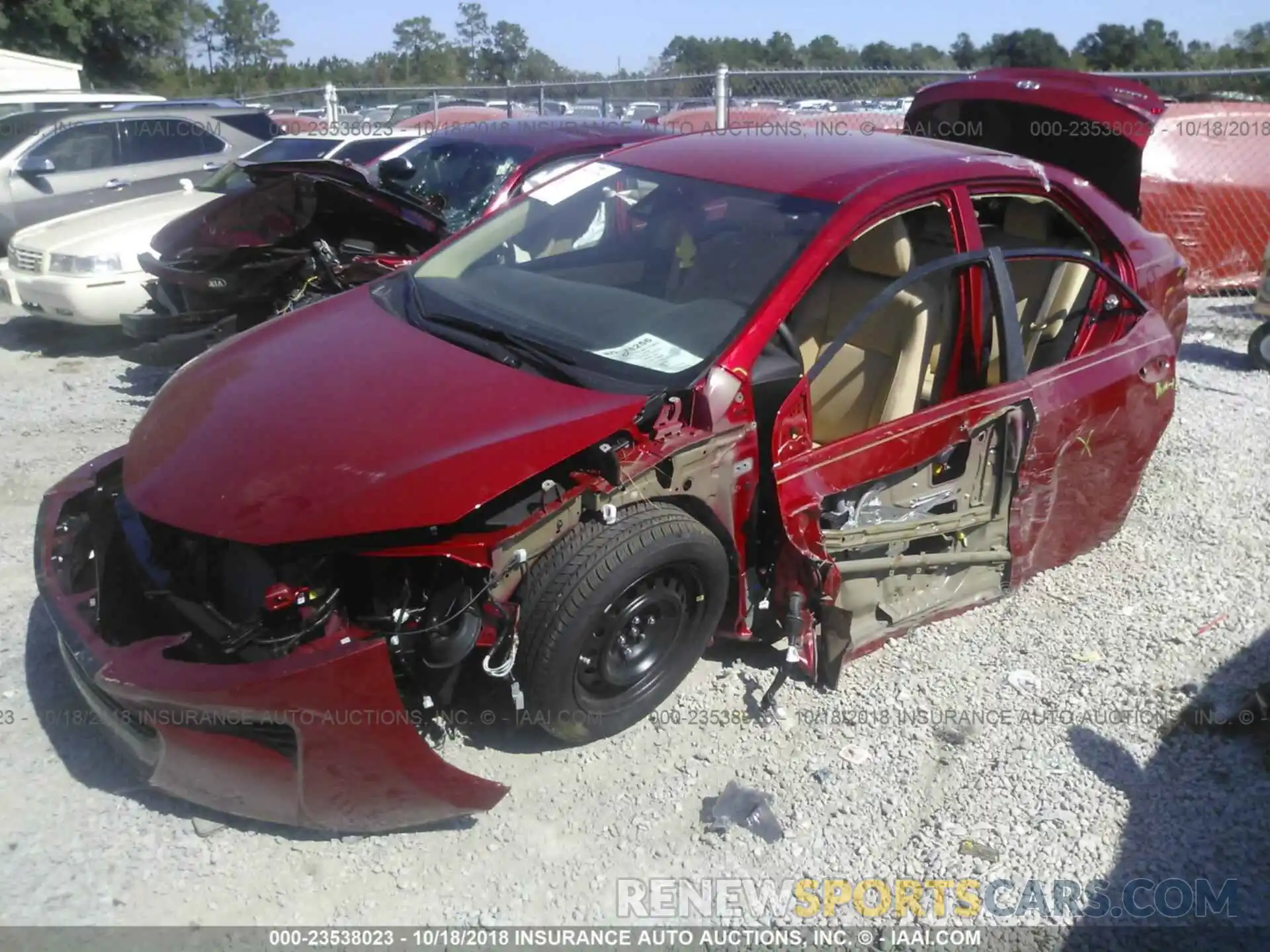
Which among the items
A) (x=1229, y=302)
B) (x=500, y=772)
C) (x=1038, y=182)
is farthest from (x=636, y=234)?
(x=1229, y=302)

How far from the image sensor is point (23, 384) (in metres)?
6.74

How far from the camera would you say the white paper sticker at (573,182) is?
13.3 ft

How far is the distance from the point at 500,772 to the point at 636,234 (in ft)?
6.43

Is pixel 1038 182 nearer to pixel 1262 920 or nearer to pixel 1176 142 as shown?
pixel 1262 920

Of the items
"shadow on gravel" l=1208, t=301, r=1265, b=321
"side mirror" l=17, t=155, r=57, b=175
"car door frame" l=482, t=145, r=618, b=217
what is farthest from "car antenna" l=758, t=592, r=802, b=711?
"side mirror" l=17, t=155, r=57, b=175

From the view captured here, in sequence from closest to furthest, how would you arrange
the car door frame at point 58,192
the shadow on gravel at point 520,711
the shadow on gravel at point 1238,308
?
1. the shadow on gravel at point 520,711
2. the shadow on gravel at point 1238,308
3. the car door frame at point 58,192

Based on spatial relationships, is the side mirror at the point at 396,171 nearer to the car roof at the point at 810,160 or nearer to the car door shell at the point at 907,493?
the car roof at the point at 810,160

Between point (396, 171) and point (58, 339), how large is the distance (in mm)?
3407

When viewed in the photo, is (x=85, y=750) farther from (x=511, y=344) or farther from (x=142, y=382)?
(x=142, y=382)

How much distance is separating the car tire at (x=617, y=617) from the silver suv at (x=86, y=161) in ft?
28.7

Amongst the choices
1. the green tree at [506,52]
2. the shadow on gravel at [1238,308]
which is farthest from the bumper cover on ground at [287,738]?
the green tree at [506,52]

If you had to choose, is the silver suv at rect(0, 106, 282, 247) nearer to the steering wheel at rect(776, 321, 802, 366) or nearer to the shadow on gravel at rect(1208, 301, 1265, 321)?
the steering wheel at rect(776, 321, 802, 366)

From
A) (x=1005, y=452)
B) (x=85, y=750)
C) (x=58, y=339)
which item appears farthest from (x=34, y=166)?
(x=1005, y=452)

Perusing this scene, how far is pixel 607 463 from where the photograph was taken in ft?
9.25
